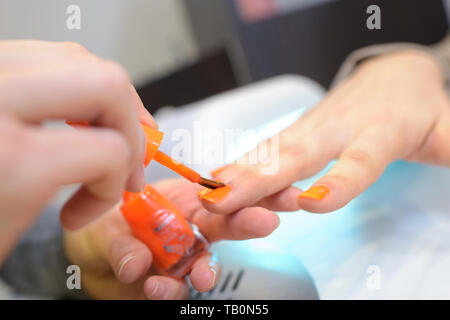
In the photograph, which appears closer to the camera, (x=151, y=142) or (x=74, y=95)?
(x=74, y=95)

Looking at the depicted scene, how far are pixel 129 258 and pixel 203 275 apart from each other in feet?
0.29

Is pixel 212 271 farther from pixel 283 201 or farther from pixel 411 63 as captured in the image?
pixel 411 63

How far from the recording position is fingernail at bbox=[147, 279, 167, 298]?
424 mm

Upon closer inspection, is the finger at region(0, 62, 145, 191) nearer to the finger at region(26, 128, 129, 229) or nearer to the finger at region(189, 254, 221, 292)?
the finger at region(26, 128, 129, 229)

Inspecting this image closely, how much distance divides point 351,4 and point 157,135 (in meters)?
1.37

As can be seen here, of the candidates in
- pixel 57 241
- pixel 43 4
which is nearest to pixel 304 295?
pixel 57 241

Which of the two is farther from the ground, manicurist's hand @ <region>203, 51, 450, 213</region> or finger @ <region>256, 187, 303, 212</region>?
manicurist's hand @ <region>203, 51, 450, 213</region>

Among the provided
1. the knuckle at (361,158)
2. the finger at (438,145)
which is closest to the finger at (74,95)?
the knuckle at (361,158)

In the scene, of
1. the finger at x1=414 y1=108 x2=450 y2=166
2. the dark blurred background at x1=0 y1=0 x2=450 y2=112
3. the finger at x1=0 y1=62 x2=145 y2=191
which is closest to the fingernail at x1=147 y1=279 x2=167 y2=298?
the finger at x1=0 y1=62 x2=145 y2=191

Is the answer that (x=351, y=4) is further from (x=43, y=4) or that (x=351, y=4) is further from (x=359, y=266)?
(x=359, y=266)

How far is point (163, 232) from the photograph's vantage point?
45cm

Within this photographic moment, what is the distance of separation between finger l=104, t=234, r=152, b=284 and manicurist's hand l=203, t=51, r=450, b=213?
0.11 meters

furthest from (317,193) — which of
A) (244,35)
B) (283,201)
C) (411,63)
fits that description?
(244,35)

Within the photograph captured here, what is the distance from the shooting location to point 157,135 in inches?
13.3
